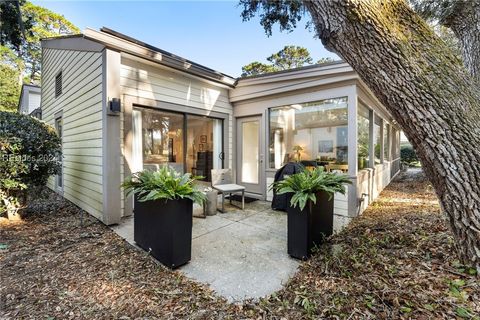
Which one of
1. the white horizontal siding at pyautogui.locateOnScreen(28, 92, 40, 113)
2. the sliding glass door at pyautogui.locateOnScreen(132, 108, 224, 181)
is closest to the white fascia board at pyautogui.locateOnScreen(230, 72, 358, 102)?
the sliding glass door at pyautogui.locateOnScreen(132, 108, 224, 181)

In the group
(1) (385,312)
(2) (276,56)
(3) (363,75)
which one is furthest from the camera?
(2) (276,56)

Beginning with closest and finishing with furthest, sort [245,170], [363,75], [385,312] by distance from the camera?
[385,312] → [363,75] → [245,170]

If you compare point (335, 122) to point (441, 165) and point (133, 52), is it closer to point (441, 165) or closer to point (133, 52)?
point (441, 165)

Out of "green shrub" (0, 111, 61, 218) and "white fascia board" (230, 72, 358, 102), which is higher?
"white fascia board" (230, 72, 358, 102)

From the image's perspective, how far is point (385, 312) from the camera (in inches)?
65.4

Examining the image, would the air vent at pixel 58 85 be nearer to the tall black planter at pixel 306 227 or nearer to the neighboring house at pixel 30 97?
the neighboring house at pixel 30 97

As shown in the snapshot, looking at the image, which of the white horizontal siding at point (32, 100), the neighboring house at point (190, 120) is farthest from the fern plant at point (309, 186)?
the white horizontal siding at point (32, 100)

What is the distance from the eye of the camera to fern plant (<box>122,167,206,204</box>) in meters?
2.57

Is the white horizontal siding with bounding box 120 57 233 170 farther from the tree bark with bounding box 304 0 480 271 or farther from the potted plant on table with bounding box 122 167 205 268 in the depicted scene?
the tree bark with bounding box 304 0 480 271

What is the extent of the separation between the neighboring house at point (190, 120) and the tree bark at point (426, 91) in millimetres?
2289

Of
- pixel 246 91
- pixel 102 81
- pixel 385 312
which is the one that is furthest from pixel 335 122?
pixel 102 81

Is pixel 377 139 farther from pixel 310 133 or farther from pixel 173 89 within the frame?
pixel 173 89

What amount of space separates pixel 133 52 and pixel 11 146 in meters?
2.65

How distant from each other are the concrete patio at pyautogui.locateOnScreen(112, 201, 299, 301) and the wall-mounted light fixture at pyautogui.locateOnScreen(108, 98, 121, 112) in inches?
78.6
